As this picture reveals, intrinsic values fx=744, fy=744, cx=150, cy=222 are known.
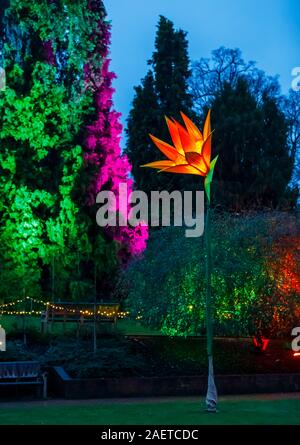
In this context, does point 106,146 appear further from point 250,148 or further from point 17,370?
point 17,370

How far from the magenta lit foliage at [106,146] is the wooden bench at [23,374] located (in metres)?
15.0

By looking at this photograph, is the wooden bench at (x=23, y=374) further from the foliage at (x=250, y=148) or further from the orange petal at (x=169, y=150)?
the foliage at (x=250, y=148)

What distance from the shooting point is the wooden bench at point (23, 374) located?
1546cm

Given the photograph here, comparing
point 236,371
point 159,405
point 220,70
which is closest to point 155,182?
point 220,70

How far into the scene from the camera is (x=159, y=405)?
14133mm

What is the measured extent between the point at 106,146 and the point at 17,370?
16.6 meters

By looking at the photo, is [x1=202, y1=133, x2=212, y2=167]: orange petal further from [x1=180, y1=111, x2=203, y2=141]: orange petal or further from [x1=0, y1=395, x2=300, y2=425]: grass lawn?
[x1=0, y1=395, x2=300, y2=425]: grass lawn

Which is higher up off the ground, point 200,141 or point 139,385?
point 200,141

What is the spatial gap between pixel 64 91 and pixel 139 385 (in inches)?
674

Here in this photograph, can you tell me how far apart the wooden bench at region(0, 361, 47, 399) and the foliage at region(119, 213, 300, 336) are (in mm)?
3444

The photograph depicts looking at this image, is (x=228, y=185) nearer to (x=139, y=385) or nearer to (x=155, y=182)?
(x=155, y=182)

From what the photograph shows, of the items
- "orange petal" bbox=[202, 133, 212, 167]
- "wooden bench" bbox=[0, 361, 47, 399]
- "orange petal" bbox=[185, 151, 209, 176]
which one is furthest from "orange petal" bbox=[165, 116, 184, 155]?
"wooden bench" bbox=[0, 361, 47, 399]

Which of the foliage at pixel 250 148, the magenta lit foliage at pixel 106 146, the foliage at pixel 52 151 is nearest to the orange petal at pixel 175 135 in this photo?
the foliage at pixel 52 151

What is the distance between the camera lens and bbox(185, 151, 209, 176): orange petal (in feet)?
43.9
